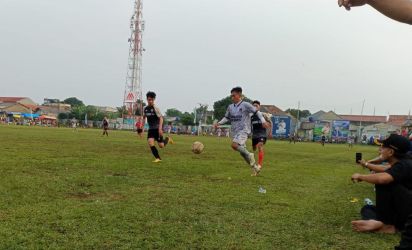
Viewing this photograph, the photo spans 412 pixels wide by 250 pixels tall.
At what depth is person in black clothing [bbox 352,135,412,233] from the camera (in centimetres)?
502

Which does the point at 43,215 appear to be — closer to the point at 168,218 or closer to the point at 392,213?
the point at 168,218

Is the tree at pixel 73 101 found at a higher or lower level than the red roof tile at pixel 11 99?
higher

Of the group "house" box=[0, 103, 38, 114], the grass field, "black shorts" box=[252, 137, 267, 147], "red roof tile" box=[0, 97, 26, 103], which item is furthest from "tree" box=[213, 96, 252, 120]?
the grass field

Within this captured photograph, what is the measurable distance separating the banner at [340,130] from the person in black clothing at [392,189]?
82102 mm

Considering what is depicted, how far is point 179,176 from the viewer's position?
980 centimetres

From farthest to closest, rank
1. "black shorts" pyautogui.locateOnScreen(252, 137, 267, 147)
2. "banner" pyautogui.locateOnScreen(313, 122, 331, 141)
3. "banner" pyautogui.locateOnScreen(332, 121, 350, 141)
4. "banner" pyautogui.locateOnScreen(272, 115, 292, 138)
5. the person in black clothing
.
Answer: "banner" pyautogui.locateOnScreen(332, 121, 350, 141), "banner" pyautogui.locateOnScreen(272, 115, 292, 138), "banner" pyautogui.locateOnScreen(313, 122, 331, 141), "black shorts" pyautogui.locateOnScreen(252, 137, 267, 147), the person in black clothing

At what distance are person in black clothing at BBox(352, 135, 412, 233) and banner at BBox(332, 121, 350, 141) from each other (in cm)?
8210

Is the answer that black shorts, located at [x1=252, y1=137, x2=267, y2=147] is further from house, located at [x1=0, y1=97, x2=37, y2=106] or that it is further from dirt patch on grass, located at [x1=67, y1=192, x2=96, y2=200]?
house, located at [x1=0, y1=97, x2=37, y2=106]

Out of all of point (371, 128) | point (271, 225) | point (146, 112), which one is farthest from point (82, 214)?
point (371, 128)

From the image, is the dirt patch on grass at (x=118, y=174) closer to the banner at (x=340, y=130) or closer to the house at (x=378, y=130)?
A: the banner at (x=340, y=130)

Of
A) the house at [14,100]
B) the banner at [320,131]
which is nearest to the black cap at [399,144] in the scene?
the banner at [320,131]

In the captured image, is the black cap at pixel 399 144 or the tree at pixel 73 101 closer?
the black cap at pixel 399 144

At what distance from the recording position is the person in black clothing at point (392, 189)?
5023mm

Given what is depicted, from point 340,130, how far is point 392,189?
8416 centimetres
